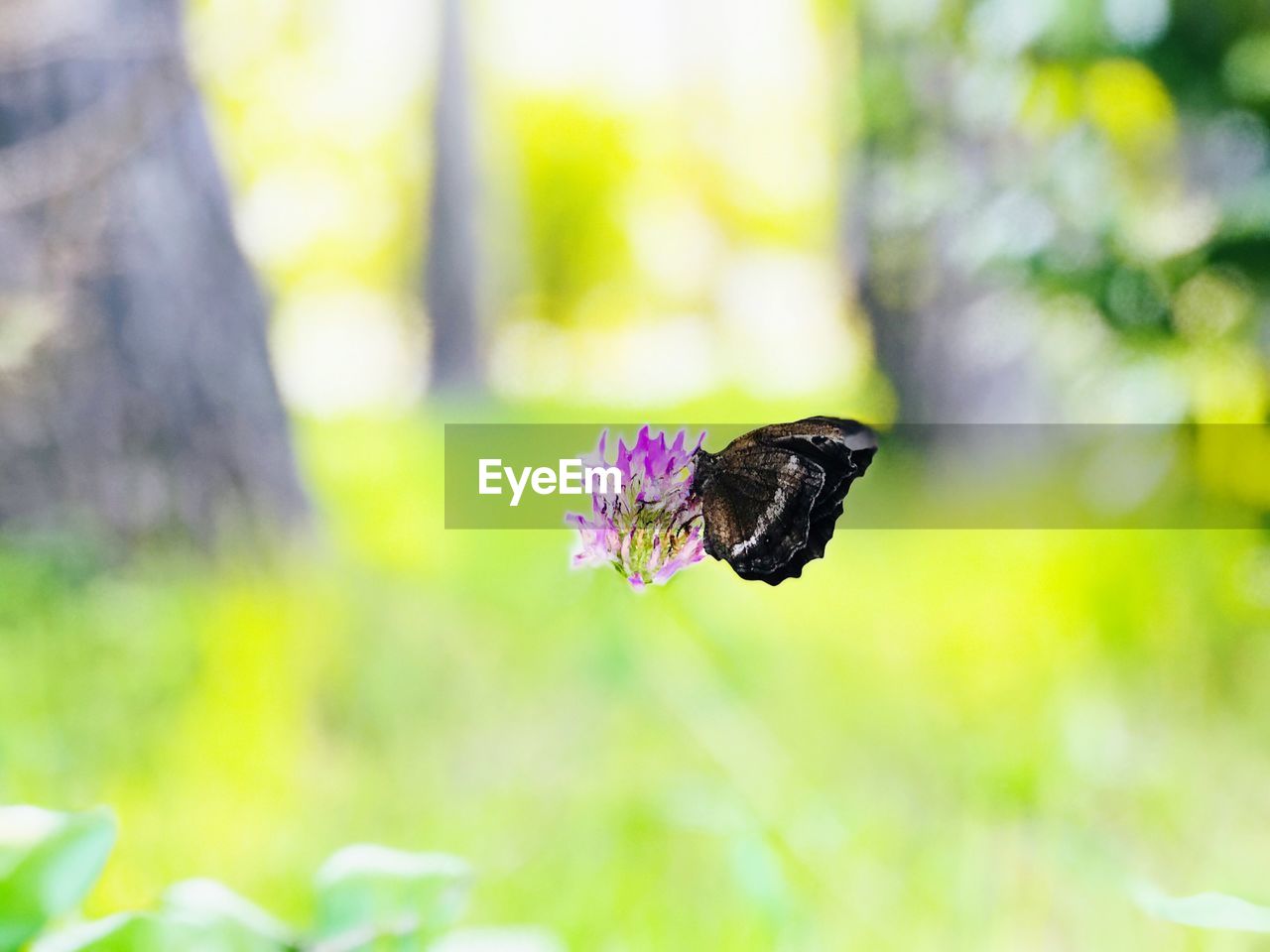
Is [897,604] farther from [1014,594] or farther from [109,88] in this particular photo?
[109,88]

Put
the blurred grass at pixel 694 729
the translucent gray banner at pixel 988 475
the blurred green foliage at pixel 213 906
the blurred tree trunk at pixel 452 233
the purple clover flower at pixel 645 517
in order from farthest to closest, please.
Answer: the blurred tree trunk at pixel 452 233 → the blurred grass at pixel 694 729 → the blurred green foliage at pixel 213 906 → the translucent gray banner at pixel 988 475 → the purple clover flower at pixel 645 517

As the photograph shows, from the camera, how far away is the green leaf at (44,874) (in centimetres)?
54

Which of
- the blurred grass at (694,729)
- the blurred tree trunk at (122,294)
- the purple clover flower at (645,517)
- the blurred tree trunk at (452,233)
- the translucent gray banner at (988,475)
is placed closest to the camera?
the purple clover flower at (645,517)

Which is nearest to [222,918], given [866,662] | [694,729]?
[694,729]

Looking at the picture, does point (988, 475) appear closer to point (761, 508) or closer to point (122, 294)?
point (122, 294)

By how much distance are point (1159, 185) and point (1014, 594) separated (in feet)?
2.02

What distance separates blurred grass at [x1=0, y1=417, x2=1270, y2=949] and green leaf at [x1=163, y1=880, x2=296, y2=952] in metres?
0.21

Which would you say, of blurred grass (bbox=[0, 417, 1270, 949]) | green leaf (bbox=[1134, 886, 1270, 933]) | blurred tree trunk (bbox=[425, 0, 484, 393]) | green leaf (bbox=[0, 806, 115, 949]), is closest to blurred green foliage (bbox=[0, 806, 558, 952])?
green leaf (bbox=[0, 806, 115, 949])

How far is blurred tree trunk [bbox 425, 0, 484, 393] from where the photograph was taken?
20.9ft

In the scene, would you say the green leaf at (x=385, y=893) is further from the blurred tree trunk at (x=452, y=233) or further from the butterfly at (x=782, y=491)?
the blurred tree trunk at (x=452, y=233)

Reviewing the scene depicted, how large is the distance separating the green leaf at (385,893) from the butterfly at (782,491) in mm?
320

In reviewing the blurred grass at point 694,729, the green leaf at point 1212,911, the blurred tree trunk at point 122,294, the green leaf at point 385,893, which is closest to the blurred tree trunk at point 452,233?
the blurred tree trunk at point 122,294

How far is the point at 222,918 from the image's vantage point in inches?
22.0

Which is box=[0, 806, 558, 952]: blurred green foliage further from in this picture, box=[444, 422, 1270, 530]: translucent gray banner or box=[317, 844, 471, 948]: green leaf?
box=[444, 422, 1270, 530]: translucent gray banner
